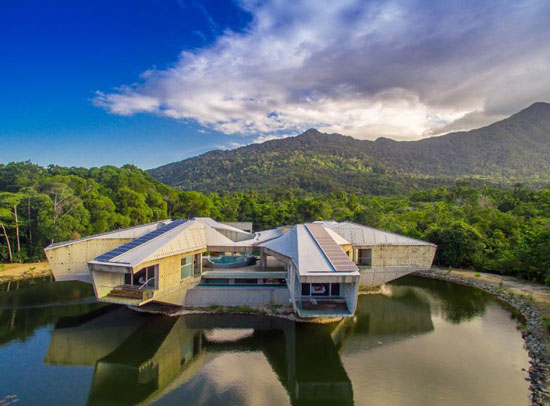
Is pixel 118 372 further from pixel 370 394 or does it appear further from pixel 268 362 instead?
pixel 370 394

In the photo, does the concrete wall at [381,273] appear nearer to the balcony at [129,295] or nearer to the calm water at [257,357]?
the calm water at [257,357]

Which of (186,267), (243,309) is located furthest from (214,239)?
(243,309)

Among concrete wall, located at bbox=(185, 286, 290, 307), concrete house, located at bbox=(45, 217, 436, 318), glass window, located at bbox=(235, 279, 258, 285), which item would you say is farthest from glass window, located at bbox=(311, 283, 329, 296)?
glass window, located at bbox=(235, 279, 258, 285)

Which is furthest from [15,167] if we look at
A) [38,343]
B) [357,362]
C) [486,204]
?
[486,204]

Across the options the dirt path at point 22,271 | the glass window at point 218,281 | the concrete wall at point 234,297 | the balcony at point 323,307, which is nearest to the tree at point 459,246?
the concrete wall at point 234,297

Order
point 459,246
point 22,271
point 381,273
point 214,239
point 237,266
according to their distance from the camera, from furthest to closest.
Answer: point 459,246, point 22,271, point 237,266, point 381,273, point 214,239

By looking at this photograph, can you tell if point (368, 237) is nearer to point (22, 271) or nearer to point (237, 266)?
point (237, 266)

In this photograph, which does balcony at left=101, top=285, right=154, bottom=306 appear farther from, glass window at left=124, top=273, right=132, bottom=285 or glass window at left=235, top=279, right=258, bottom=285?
glass window at left=235, top=279, right=258, bottom=285
